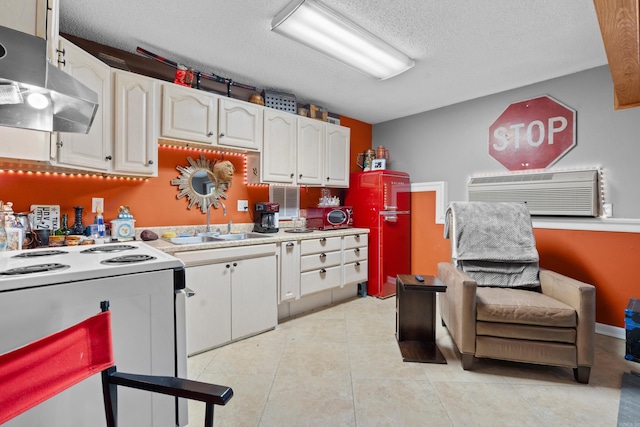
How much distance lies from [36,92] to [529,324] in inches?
115

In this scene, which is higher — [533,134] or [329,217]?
[533,134]

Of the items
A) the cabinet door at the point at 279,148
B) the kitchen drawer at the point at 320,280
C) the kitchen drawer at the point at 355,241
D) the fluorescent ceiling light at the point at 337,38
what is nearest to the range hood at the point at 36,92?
the fluorescent ceiling light at the point at 337,38

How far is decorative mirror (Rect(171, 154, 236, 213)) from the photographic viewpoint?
2.72 meters

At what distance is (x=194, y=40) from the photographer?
2.21 metres

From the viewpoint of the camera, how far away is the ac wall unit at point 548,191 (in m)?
2.55

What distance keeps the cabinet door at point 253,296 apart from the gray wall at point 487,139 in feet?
7.86

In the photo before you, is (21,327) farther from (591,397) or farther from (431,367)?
(591,397)

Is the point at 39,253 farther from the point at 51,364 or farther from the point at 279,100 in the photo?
the point at 279,100

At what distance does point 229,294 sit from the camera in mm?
2346

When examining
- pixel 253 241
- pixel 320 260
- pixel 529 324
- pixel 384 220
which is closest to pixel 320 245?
pixel 320 260

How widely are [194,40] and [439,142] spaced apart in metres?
2.88

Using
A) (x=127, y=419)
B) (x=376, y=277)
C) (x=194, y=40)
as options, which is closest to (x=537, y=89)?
(x=376, y=277)

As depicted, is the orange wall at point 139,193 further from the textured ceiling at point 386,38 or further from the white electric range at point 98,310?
the textured ceiling at point 386,38

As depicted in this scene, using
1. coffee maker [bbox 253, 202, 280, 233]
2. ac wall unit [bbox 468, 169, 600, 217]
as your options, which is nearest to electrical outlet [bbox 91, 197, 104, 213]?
coffee maker [bbox 253, 202, 280, 233]
